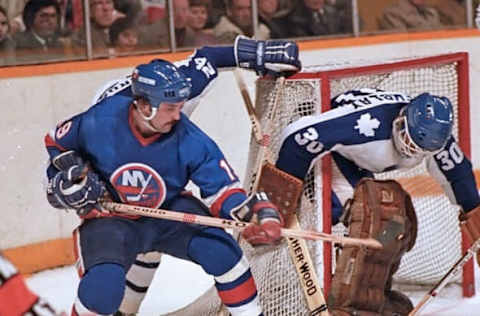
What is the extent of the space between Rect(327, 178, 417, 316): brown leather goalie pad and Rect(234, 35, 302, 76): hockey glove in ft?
1.39

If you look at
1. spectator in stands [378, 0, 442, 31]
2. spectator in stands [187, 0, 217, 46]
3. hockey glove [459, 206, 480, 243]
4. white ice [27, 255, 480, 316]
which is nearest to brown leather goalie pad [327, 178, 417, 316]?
hockey glove [459, 206, 480, 243]

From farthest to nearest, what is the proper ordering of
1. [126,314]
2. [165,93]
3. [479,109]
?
[479,109] < [126,314] < [165,93]

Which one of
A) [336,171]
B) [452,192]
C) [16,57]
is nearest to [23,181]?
[16,57]

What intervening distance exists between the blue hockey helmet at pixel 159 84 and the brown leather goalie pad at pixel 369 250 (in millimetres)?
764

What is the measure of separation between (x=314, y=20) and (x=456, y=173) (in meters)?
2.14

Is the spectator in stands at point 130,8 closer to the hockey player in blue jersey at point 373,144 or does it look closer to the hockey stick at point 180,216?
the hockey player in blue jersey at point 373,144

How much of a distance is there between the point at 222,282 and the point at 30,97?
66.0 inches

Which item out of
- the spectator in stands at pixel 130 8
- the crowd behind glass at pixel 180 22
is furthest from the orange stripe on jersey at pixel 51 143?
the spectator in stands at pixel 130 8

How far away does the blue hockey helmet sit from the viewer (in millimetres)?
3582

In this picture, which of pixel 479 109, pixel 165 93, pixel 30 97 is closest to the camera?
pixel 165 93

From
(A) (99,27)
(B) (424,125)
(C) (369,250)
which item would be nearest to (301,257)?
(C) (369,250)

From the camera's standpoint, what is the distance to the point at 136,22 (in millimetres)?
5754

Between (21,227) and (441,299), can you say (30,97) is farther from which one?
(441,299)

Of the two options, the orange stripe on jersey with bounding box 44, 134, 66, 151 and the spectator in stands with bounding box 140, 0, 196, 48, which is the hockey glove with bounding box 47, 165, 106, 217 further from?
the spectator in stands with bounding box 140, 0, 196, 48
